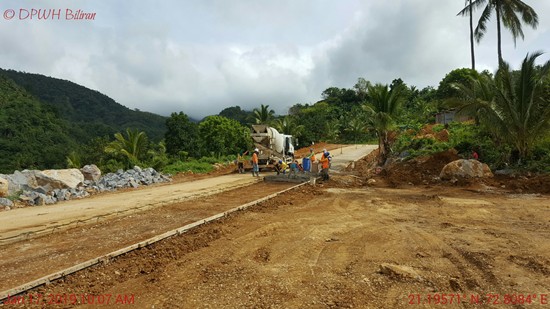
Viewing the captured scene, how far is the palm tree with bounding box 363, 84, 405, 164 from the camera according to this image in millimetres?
19594

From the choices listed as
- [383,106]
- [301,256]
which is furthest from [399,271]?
[383,106]

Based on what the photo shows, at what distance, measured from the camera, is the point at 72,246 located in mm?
6309

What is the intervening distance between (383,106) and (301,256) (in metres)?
16.6

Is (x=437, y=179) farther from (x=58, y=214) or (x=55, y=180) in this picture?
(x=55, y=180)

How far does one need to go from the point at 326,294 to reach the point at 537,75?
14320 millimetres

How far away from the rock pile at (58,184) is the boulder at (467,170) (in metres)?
14.4

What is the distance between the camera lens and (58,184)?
14.4 m

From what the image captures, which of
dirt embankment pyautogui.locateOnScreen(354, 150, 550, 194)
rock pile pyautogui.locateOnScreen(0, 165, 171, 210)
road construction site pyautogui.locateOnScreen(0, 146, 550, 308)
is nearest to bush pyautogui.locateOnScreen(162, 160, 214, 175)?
rock pile pyautogui.locateOnScreen(0, 165, 171, 210)

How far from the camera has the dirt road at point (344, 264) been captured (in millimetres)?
4141

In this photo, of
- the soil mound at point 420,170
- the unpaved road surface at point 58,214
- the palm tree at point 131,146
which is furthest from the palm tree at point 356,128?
the unpaved road surface at point 58,214

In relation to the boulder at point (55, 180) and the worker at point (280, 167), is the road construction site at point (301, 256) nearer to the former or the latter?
the boulder at point (55, 180)

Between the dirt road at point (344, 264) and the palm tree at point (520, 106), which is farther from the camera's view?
the palm tree at point (520, 106)

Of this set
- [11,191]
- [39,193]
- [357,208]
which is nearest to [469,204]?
[357,208]

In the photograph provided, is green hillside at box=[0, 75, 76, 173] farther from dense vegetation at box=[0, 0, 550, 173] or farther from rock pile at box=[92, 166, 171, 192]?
rock pile at box=[92, 166, 171, 192]
